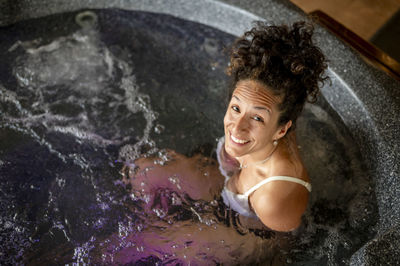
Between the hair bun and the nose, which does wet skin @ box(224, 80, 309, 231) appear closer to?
the nose

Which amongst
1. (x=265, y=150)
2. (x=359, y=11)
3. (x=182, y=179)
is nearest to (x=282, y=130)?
(x=265, y=150)

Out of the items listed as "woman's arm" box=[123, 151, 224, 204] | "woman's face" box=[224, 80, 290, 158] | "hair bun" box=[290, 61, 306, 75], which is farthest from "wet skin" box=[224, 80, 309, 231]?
"woman's arm" box=[123, 151, 224, 204]

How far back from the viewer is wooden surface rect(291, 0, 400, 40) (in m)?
3.42

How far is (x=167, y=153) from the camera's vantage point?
8.36 ft

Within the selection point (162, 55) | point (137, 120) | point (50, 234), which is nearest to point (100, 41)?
point (162, 55)

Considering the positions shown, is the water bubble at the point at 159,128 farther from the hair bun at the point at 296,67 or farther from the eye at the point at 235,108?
the hair bun at the point at 296,67

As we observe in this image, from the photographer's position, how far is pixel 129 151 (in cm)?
259

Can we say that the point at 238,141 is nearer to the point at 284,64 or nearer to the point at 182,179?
the point at 284,64

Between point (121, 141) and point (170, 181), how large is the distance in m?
0.54

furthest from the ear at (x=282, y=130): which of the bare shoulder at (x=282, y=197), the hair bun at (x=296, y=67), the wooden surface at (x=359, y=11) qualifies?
the wooden surface at (x=359, y=11)

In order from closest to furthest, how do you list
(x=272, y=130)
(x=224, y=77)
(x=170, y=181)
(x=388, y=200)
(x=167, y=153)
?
(x=272, y=130) < (x=388, y=200) < (x=170, y=181) < (x=167, y=153) < (x=224, y=77)

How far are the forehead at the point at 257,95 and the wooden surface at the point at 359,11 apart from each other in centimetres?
220

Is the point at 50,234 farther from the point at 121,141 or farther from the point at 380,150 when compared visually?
the point at 380,150

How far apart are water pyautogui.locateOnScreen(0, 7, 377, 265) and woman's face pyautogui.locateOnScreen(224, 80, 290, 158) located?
652mm
